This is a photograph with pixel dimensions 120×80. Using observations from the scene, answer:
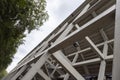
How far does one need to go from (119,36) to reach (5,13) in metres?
4.52

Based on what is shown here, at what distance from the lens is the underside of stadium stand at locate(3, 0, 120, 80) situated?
1.59m

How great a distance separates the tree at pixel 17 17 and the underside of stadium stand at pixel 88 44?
1386 millimetres

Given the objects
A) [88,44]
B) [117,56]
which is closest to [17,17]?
[88,44]

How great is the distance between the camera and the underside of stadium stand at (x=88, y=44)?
1591 millimetres

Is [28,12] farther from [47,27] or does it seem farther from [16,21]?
[47,27]

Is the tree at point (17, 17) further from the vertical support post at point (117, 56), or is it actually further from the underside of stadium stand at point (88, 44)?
the vertical support post at point (117, 56)

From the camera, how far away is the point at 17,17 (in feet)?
18.8

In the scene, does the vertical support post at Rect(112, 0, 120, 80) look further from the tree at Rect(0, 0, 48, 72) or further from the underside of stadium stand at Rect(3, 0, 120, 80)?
the tree at Rect(0, 0, 48, 72)

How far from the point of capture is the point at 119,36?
1.30m

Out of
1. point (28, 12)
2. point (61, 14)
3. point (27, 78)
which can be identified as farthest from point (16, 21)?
point (27, 78)

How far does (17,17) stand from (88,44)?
230 cm

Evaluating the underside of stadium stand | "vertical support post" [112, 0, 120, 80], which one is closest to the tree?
the underside of stadium stand

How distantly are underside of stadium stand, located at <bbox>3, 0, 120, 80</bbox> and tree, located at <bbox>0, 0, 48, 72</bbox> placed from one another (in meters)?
1.39

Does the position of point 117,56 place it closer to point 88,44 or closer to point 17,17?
point 88,44
